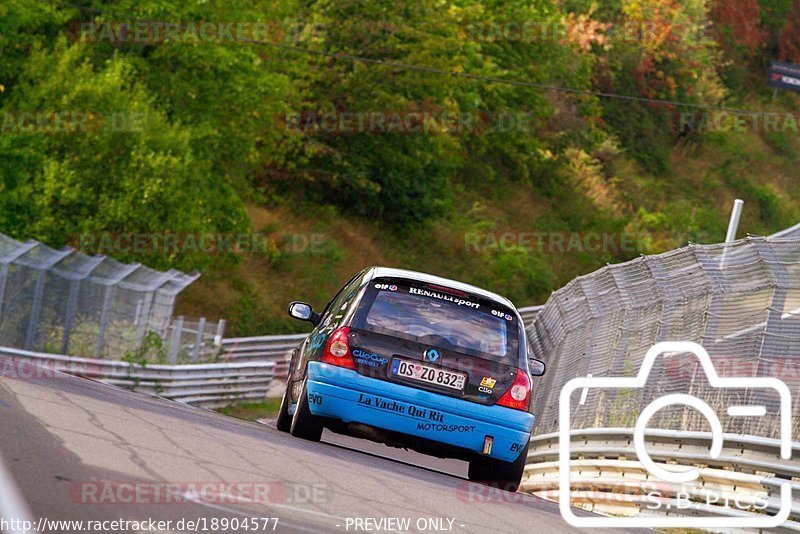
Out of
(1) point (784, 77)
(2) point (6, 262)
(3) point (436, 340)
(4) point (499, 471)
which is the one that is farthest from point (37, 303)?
(1) point (784, 77)

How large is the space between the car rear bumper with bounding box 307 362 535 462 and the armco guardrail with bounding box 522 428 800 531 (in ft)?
5.40

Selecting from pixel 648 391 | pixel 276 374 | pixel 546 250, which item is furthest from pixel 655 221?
pixel 648 391

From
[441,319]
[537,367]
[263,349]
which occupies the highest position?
[441,319]

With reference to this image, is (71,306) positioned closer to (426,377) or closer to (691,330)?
(691,330)

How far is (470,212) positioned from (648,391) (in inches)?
1607

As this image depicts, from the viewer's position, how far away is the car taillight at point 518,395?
11.9 m

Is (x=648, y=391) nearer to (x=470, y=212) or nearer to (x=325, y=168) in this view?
(x=325, y=168)

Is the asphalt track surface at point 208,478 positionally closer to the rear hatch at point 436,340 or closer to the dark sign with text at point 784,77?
the rear hatch at point 436,340

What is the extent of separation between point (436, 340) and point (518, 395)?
77cm

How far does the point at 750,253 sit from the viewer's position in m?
14.2

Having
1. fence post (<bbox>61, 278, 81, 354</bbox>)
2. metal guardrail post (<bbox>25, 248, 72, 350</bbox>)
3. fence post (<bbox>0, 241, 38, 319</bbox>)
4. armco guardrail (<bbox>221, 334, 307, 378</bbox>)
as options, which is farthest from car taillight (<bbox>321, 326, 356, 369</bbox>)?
armco guardrail (<bbox>221, 334, 307, 378</bbox>)

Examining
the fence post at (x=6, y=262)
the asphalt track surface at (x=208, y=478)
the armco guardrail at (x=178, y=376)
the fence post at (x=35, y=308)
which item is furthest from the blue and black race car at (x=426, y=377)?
the fence post at (x=35, y=308)

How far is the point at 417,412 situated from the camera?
11.7 meters

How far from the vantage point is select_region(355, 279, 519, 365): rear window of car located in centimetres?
1198
